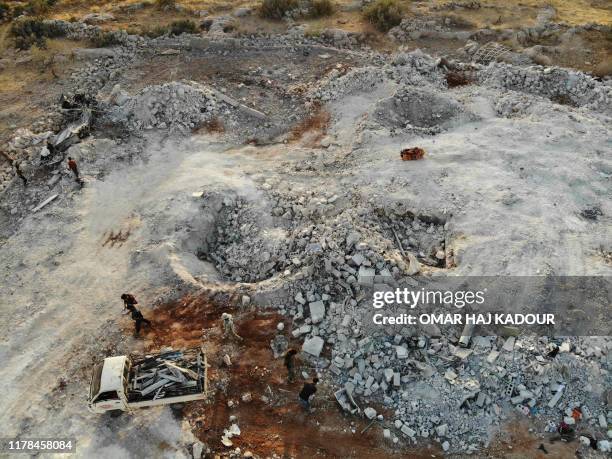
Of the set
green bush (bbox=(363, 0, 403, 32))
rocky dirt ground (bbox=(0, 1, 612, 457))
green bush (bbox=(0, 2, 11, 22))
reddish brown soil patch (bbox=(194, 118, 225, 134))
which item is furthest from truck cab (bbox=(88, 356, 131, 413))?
green bush (bbox=(0, 2, 11, 22))

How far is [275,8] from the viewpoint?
999 inches

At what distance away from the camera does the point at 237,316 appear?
1191 cm

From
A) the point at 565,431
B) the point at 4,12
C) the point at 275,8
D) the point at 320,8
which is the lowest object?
the point at 565,431

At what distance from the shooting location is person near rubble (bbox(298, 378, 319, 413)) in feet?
32.1

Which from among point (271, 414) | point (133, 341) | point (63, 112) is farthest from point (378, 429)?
point (63, 112)

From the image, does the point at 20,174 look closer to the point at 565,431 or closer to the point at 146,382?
the point at 146,382

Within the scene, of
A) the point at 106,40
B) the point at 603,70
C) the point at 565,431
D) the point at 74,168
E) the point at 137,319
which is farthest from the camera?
the point at 106,40

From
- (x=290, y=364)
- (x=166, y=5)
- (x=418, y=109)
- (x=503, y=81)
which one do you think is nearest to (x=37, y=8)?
(x=166, y=5)

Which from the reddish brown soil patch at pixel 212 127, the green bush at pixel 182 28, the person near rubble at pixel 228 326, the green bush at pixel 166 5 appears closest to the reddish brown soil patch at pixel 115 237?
the person near rubble at pixel 228 326

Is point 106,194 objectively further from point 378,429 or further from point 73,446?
point 378,429

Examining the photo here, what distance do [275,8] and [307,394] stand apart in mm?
21596

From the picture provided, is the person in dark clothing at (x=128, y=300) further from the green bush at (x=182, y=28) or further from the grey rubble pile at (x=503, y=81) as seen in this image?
the green bush at (x=182, y=28)

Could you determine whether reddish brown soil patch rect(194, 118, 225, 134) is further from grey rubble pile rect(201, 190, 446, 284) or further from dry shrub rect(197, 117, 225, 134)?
grey rubble pile rect(201, 190, 446, 284)

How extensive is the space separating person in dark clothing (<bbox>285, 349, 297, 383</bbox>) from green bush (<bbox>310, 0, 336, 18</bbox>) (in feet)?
66.8
